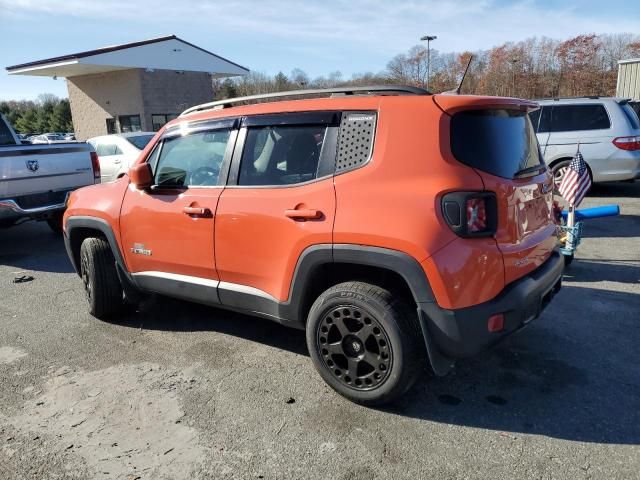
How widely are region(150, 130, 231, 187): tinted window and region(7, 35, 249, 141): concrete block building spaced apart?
23009 millimetres

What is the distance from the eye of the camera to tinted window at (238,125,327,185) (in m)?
3.13

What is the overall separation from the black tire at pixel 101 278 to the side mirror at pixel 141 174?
2.92ft

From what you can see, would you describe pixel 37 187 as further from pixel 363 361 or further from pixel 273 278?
pixel 363 361

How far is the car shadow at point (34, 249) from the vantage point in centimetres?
668

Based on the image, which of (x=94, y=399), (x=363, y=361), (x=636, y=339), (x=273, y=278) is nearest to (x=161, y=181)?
(x=273, y=278)

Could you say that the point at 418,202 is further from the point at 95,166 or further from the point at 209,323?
the point at 95,166

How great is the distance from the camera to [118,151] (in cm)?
1109

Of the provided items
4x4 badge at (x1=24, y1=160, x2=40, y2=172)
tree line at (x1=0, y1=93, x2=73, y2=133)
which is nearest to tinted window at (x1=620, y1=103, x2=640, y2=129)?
4x4 badge at (x1=24, y1=160, x2=40, y2=172)

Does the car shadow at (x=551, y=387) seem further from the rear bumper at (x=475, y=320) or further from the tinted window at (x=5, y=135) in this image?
the tinted window at (x=5, y=135)

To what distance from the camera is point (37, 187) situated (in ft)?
23.3

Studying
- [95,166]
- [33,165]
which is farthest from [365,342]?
[95,166]

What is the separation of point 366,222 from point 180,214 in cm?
157

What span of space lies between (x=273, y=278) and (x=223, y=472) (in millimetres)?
1193

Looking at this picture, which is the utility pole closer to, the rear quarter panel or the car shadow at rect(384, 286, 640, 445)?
the car shadow at rect(384, 286, 640, 445)
